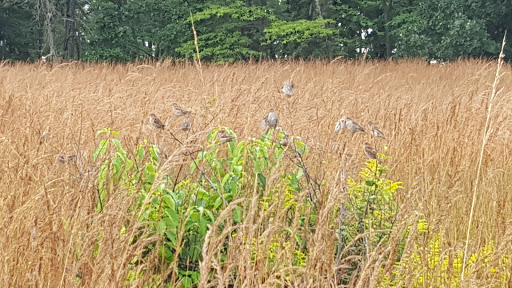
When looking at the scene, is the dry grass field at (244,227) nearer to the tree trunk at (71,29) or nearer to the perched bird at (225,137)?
the perched bird at (225,137)

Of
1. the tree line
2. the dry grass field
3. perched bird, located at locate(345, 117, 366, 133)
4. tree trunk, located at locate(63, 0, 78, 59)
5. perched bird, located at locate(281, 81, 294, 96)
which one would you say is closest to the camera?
the dry grass field

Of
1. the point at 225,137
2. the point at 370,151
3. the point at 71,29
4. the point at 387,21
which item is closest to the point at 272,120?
the point at 225,137

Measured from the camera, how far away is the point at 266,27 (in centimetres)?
1952

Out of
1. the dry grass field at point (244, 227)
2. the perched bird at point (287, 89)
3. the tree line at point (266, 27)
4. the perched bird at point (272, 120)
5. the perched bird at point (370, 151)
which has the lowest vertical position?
the dry grass field at point (244, 227)

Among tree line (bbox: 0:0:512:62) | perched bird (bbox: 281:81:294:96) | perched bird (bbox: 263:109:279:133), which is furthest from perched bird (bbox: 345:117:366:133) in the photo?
tree line (bbox: 0:0:512:62)

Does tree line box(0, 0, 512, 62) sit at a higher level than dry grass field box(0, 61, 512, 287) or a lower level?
higher

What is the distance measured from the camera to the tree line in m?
17.8

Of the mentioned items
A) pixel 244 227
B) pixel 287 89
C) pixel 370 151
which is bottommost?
pixel 244 227

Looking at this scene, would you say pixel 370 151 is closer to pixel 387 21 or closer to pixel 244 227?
pixel 244 227

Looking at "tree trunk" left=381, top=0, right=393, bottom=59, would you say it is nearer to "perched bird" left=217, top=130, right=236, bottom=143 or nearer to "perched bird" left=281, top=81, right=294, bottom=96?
"perched bird" left=281, top=81, right=294, bottom=96

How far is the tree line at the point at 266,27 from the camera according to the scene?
58.4 ft

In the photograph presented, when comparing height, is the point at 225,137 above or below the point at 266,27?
below

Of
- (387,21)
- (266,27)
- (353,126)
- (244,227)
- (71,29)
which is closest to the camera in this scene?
(244,227)

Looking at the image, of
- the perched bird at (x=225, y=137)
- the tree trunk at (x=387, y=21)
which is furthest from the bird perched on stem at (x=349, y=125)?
the tree trunk at (x=387, y=21)
